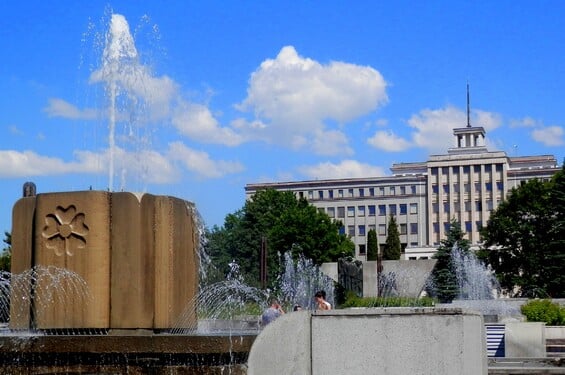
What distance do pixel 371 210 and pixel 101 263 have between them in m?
107

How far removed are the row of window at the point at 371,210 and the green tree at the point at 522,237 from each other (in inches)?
2018

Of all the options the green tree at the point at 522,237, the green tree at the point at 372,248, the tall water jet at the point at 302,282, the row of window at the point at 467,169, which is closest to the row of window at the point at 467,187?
Answer: the row of window at the point at 467,169

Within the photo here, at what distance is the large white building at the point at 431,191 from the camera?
357 ft

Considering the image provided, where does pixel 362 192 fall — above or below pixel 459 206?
above

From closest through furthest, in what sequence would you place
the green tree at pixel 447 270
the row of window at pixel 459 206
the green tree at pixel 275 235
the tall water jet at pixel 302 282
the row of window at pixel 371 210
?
the tall water jet at pixel 302 282 → the green tree at pixel 447 270 → the green tree at pixel 275 235 → the row of window at pixel 459 206 → the row of window at pixel 371 210

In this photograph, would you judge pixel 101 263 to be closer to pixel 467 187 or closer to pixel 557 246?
pixel 557 246

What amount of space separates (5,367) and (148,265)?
185 centimetres

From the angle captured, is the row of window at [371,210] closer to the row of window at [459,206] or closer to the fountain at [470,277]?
the row of window at [459,206]

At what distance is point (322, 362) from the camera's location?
6.84m

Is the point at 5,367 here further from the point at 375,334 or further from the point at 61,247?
the point at 375,334

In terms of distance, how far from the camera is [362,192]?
116312 mm

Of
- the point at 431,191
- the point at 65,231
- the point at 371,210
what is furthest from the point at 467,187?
the point at 65,231

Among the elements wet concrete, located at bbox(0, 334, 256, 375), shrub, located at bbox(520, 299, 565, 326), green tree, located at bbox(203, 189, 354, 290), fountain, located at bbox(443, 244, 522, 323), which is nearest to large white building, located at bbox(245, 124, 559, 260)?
green tree, located at bbox(203, 189, 354, 290)

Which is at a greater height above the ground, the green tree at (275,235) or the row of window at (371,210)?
the row of window at (371,210)
